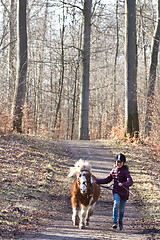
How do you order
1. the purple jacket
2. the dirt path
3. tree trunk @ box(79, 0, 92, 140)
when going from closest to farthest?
the dirt path → the purple jacket → tree trunk @ box(79, 0, 92, 140)

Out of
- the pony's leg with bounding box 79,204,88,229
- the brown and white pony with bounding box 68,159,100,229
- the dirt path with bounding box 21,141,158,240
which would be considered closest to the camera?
the dirt path with bounding box 21,141,158,240

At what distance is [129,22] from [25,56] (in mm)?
6318

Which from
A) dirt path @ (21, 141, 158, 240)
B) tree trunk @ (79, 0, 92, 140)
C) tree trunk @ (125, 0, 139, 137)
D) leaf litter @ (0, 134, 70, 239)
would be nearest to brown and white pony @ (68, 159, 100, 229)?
dirt path @ (21, 141, 158, 240)

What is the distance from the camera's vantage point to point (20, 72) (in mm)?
17141

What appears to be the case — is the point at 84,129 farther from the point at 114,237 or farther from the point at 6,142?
the point at 114,237

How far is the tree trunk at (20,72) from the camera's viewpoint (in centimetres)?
1682

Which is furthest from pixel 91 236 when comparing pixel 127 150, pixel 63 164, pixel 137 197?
pixel 127 150

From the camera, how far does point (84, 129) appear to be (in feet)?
70.4

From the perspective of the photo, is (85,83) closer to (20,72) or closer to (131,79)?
(131,79)

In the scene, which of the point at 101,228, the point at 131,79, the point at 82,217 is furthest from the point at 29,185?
the point at 131,79

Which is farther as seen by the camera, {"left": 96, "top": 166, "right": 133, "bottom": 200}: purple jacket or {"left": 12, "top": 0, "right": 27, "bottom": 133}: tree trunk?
{"left": 12, "top": 0, "right": 27, "bottom": 133}: tree trunk

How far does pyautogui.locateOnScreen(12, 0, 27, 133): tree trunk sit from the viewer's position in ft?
55.2

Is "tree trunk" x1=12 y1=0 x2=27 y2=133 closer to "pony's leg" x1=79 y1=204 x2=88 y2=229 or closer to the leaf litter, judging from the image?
the leaf litter

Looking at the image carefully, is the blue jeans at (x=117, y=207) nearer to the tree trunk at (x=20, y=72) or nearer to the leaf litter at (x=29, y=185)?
the leaf litter at (x=29, y=185)
